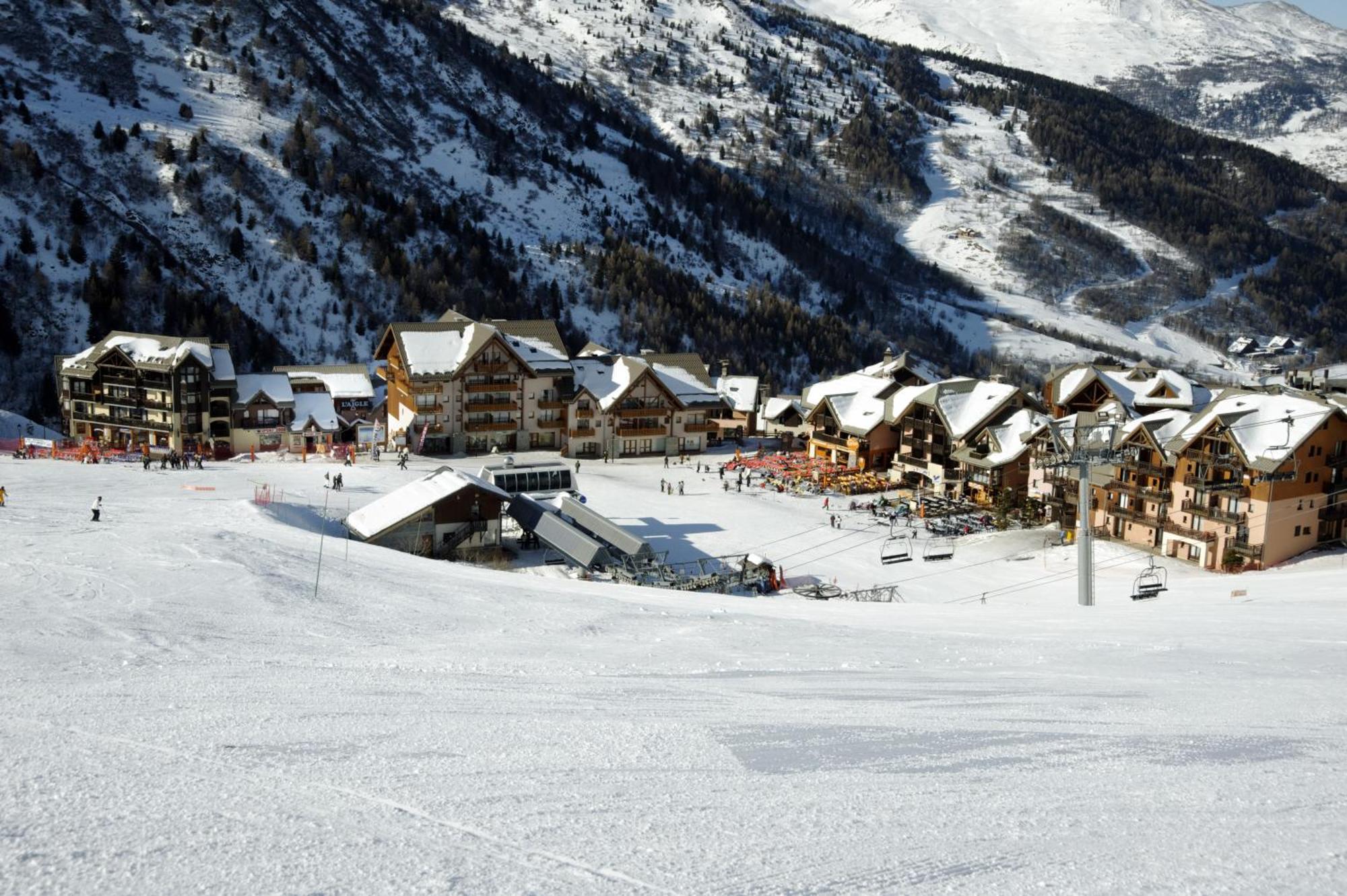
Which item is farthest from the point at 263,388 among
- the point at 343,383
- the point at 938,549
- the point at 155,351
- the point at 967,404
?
the point at 938,549

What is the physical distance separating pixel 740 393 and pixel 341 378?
2801 centimetres

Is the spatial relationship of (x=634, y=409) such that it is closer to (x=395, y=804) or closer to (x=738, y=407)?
(x=738, y=407)

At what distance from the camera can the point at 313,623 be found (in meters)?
19.5

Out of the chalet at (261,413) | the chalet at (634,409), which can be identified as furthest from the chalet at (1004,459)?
the chalet at (261,413)

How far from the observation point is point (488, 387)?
6481 cm

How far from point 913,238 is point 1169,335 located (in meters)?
48.7

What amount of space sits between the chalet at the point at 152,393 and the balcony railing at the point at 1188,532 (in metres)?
49.0

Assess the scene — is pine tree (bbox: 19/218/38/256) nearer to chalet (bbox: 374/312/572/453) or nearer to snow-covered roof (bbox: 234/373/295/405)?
snow-covered roof (bbox: 234/373/295/405)

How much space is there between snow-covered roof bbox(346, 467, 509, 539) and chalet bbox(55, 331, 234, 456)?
25064 millimetres

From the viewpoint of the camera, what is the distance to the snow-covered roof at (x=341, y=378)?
7206cm

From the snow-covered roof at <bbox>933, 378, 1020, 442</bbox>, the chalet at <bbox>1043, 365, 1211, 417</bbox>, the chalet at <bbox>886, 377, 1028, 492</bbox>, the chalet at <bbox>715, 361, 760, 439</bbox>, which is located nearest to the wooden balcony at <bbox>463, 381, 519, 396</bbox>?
the chalet at <bbox>715, 361, 760, 439</bbox>

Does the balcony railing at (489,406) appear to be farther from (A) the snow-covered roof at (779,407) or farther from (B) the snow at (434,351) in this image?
(A) the snow-covered roof at (779,407)

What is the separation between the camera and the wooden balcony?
211 ft

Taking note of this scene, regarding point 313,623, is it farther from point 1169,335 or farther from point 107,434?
point 1169,335
